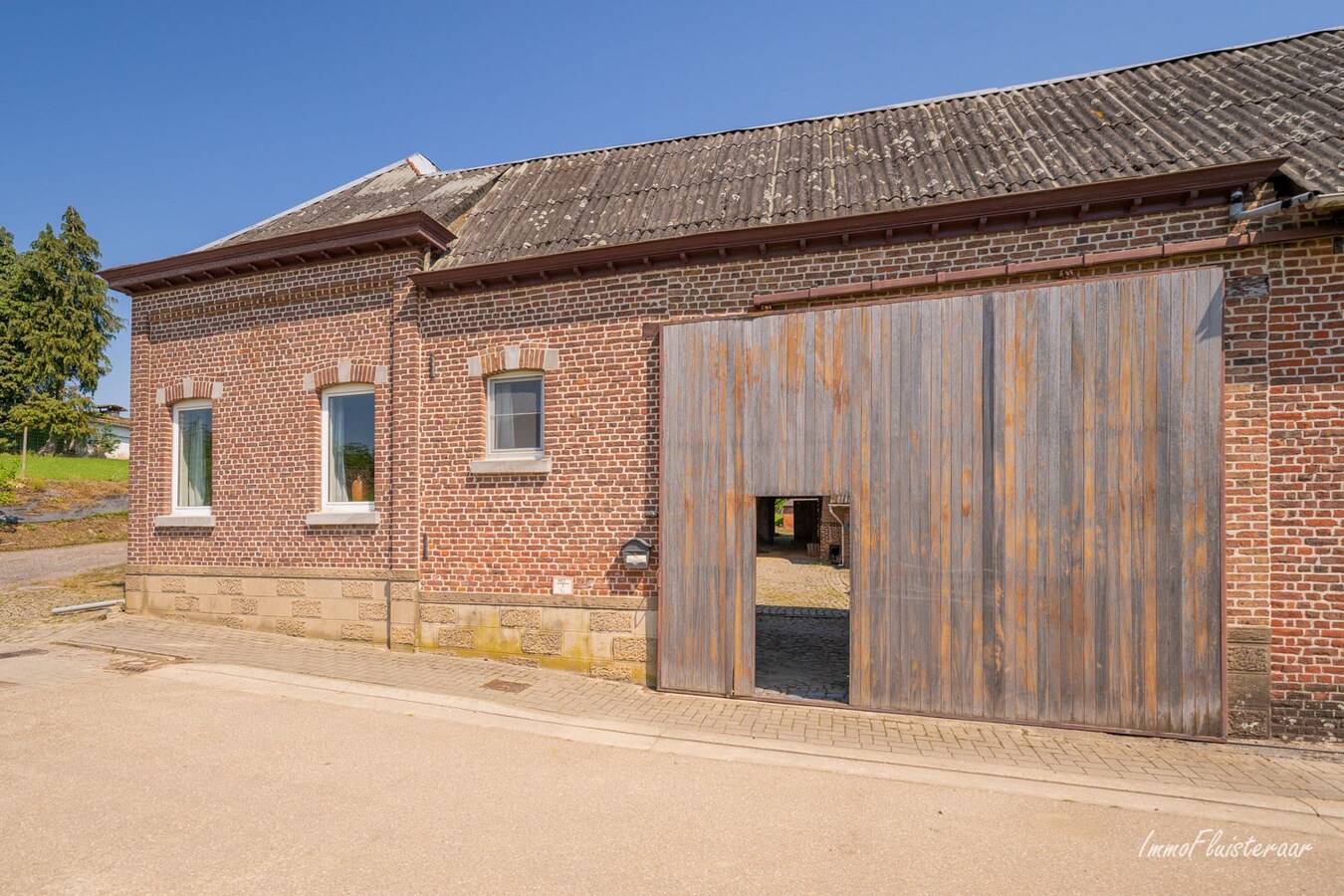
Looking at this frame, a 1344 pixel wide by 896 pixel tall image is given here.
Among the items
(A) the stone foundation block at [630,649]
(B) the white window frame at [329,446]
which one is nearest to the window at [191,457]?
(B) the white window frame at [329,446]

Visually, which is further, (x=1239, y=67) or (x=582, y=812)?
(x=1239, y=67)

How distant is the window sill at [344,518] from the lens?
8648 millimetres

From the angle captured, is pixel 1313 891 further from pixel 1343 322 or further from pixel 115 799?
pixel 115 799

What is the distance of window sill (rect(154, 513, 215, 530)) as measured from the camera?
9688mm

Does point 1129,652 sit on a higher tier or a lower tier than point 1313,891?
higher

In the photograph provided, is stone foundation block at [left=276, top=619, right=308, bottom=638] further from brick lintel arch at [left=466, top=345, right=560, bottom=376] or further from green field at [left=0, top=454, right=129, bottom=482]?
green field at [left=0, top=454, right=129, bottom=482]

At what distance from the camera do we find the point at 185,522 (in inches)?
386

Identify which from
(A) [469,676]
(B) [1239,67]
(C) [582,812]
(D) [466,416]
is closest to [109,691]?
(A) [469,676]

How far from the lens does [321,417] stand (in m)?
9.19

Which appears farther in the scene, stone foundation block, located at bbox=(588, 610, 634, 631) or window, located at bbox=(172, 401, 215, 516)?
window, located at bbox=(172, 401, 215, 516)

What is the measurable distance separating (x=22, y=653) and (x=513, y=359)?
Result: 7.17 m

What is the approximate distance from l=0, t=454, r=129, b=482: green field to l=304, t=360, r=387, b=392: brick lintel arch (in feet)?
94.1

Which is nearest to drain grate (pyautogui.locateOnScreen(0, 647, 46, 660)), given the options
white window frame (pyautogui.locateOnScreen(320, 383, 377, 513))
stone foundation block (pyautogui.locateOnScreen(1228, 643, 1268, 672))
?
white window frame (pyautogui.locateOnScreen(320, 383, 377, 513))

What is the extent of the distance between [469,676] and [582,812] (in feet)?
11.9
